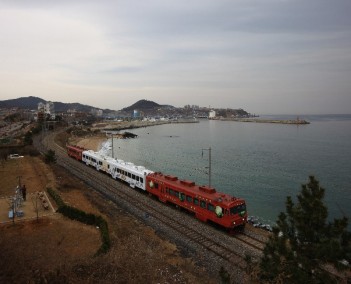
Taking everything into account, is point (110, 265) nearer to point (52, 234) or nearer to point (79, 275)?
point (79, 275)

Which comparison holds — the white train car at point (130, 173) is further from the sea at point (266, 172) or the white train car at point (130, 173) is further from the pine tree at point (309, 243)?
the pine tree at point (309, 243)

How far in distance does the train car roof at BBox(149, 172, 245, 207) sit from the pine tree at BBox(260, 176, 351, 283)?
9.69m

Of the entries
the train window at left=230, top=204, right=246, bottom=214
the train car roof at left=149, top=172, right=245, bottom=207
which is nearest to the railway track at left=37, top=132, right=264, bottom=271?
the train window at left=230, top=204, right=246, bottom=214

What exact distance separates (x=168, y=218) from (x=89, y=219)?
6145 mm

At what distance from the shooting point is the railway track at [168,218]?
1911 cm

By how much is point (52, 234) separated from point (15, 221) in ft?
14.2

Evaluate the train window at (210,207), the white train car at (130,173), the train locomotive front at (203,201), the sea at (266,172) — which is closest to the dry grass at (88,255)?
the train locomotive front at (203,201)

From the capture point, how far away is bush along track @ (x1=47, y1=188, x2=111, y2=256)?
18.7 metres

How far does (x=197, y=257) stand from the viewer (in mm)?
18766

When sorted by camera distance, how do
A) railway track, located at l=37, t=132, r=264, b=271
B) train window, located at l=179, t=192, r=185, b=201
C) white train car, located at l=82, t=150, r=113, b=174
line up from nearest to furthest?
railway track, located at l=37, t=132, r=264, b=271 → train window, located at l=179, t=192, r=185, b=201 → white train car, located at l=82, t=150, r=113, b=174


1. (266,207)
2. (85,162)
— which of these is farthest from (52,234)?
(85,162)

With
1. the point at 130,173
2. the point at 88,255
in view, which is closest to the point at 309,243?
the point at 88,255

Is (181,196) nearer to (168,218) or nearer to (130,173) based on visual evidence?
(168,218)

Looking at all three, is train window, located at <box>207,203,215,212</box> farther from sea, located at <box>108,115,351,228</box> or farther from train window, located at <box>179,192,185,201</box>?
sea, located at <box>108,115,351,228</box>
